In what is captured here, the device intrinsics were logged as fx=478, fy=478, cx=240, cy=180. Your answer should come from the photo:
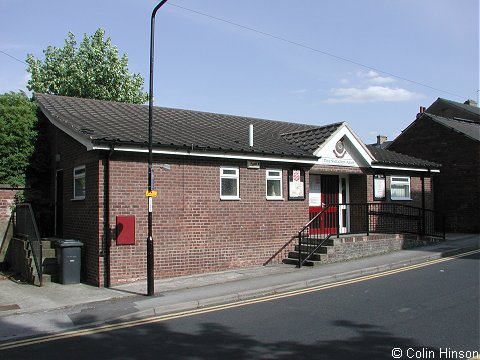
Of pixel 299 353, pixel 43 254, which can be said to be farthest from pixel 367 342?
pixel 43 254

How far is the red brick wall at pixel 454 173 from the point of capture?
2136cm

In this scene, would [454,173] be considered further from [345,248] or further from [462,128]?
[345,248]

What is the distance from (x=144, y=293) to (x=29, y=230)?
4336 millimetres

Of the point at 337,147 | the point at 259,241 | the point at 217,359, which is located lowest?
the point at 217,359

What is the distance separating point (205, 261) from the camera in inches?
493

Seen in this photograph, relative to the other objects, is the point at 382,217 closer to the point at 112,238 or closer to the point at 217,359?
the point at 112,238

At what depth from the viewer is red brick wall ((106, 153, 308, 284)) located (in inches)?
448

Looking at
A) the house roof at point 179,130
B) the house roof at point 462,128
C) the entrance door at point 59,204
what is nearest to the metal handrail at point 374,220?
the house roof at point 179,130

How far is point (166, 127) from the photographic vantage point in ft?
46.6

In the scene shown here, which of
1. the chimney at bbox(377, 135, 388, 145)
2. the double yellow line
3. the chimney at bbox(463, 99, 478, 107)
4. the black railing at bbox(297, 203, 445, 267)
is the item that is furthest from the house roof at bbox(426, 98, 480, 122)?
the double yellow line

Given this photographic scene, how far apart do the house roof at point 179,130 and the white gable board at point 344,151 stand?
14 cm

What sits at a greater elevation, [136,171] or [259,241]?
[136,171]

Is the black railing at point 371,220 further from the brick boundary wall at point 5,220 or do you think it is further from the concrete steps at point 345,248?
the brick boundary wall at point 5,220

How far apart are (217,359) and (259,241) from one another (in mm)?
8058
